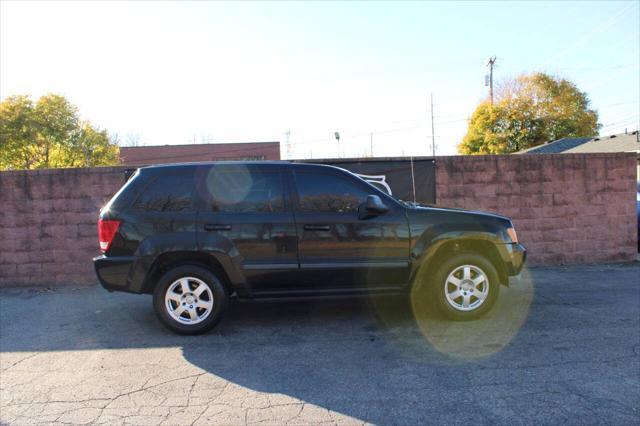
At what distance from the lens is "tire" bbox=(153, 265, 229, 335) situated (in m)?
4.83

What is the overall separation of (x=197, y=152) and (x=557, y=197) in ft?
128

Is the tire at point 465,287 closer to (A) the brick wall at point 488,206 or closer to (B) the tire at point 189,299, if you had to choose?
(B) the tire at point 189,299

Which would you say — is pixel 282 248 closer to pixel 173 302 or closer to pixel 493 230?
pixel 173 302

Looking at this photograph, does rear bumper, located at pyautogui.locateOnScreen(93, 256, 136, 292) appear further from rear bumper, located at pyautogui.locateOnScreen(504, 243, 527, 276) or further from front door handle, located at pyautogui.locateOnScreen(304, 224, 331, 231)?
rear bumper, located at pyautogui.locateOnScreen(504, 243, 527, 276)

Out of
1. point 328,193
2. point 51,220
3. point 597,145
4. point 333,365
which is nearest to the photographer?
point 333,365

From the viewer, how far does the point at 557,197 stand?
8.35 metres

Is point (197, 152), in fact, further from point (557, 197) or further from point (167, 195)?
point (167, 195)

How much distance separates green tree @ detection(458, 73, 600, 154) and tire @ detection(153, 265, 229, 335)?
113 ft

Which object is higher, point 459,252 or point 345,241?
point 345,241

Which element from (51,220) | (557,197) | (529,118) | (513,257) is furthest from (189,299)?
(529,118)

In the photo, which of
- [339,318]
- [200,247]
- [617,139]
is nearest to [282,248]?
[200,247]

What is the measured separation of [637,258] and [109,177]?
995 cm

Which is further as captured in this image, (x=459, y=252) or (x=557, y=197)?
(x=557, y=197)

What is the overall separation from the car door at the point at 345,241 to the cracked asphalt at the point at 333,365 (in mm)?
594
